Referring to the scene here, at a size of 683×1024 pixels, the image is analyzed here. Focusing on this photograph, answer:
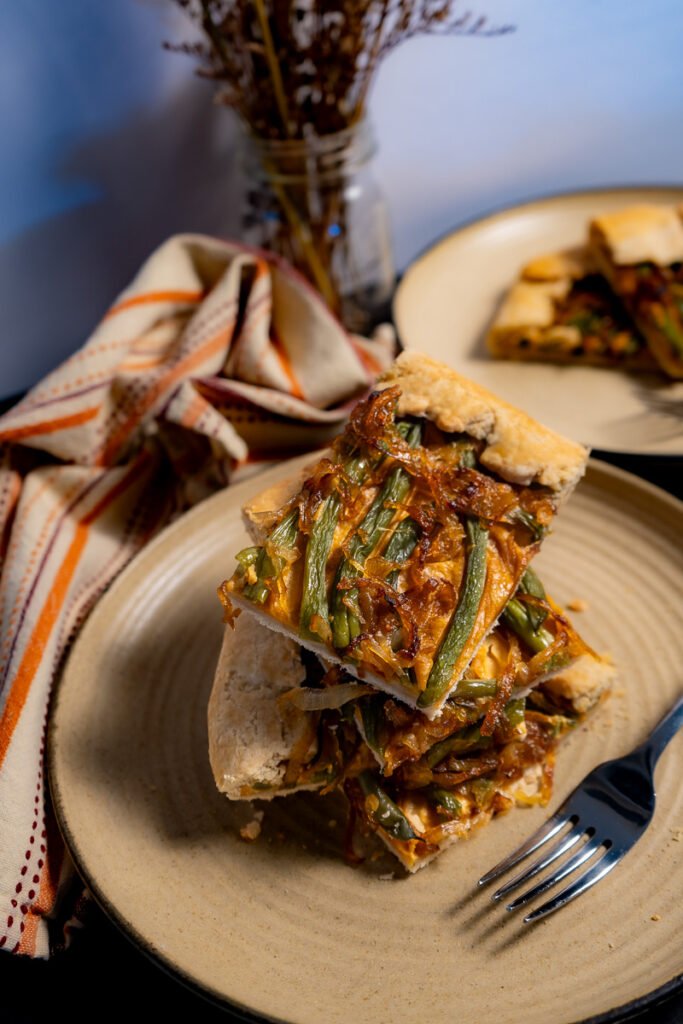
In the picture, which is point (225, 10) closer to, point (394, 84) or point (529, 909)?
point (394, 84)

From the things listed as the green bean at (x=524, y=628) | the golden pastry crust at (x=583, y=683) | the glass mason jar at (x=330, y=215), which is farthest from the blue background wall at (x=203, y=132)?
the golden pastry crust at (x=583, y=683)

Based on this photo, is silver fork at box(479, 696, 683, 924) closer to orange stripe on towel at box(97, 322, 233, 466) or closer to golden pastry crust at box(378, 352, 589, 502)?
golden pastry crust at box(378, 352, 589, 502)

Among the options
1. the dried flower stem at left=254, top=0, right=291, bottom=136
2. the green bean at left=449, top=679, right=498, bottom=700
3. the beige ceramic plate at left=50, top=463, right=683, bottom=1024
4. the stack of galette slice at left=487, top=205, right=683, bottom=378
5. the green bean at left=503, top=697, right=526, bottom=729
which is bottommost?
the beige ceramic plate at left=50, top=463, right=683, bottom=1024

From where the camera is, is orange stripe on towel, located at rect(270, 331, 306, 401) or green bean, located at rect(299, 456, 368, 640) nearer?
green bean, located at rect(299, 456, 368, 640)

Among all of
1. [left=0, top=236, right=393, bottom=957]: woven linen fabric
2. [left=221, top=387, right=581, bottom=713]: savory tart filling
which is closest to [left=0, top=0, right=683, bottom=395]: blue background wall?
[left=0, top=236, right=393, bottom=957]: woven linen fabric

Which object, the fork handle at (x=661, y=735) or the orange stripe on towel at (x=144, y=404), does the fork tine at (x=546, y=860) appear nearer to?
the fork handle at (x=661, y=735)

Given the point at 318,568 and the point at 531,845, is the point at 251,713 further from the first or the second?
the point at 531,845

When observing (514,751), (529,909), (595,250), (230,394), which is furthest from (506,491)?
(595,250)
